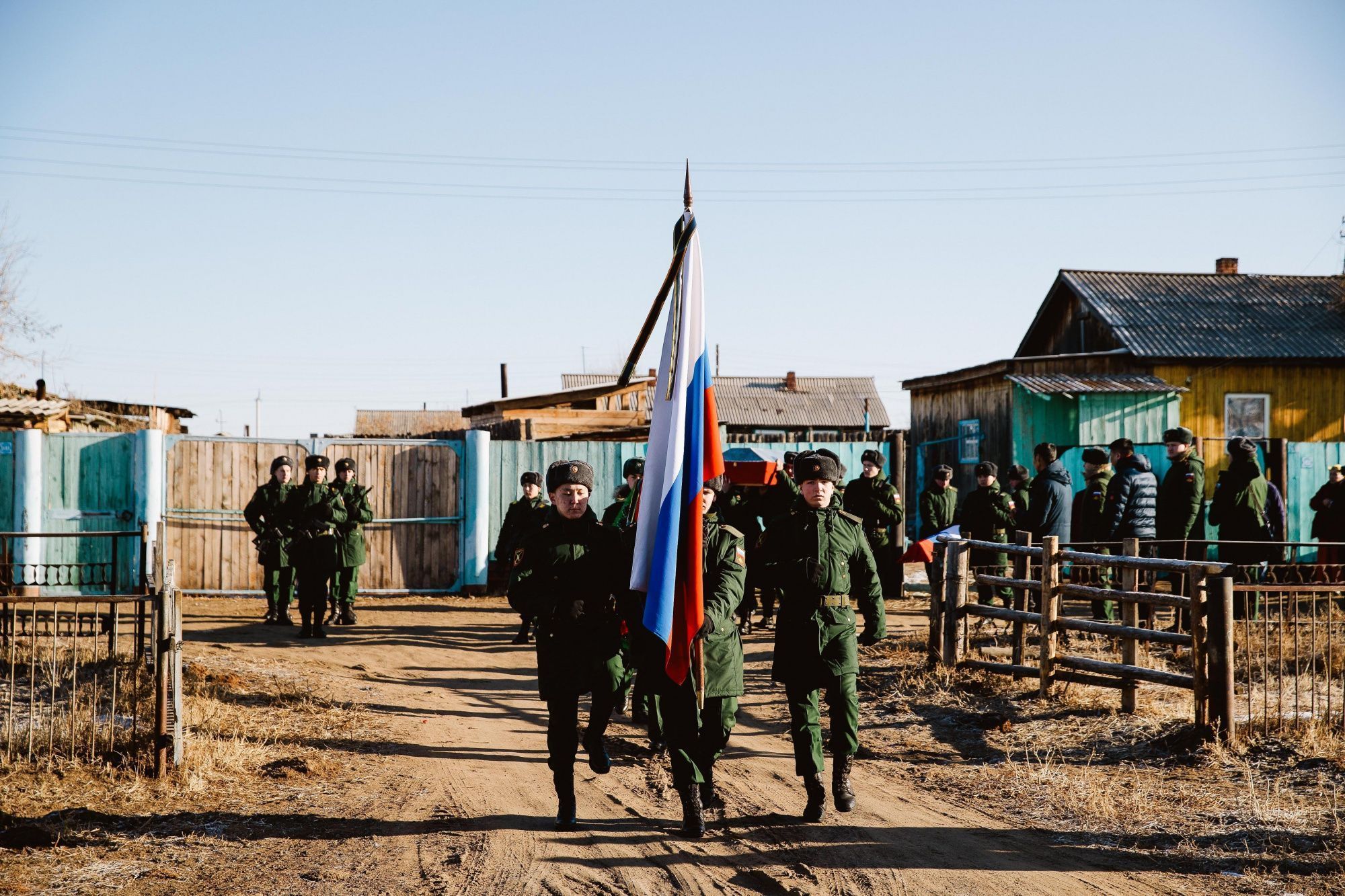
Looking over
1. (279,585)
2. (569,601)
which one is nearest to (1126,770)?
(569,601)

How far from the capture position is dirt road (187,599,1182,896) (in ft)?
16.4

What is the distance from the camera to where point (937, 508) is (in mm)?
13227

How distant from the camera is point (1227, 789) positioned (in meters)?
6.43

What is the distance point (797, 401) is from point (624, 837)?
51515mm

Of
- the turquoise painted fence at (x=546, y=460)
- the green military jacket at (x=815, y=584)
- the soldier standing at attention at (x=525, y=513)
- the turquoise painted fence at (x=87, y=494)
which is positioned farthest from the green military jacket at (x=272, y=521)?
the green military jacket at (x=815, y=584)

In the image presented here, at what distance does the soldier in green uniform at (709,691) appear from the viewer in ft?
18.8

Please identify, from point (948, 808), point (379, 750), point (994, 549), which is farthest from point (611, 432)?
point (948, 808)

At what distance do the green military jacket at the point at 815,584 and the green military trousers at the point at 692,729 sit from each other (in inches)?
15.8

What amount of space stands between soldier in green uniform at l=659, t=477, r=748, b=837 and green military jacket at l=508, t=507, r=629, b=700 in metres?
0.39

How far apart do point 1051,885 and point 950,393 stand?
19.7 meters

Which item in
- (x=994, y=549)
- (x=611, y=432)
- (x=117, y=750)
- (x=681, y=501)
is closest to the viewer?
(x=681, y=501)

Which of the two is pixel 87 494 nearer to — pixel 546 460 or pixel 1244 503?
pixel 546 460

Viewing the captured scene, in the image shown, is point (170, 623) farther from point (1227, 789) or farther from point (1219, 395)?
point (1219, 395)

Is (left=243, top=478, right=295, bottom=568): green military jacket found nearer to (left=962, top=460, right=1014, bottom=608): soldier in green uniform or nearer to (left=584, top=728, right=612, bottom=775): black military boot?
(left=584, top=728, right=612, bottom=775): black military boot
